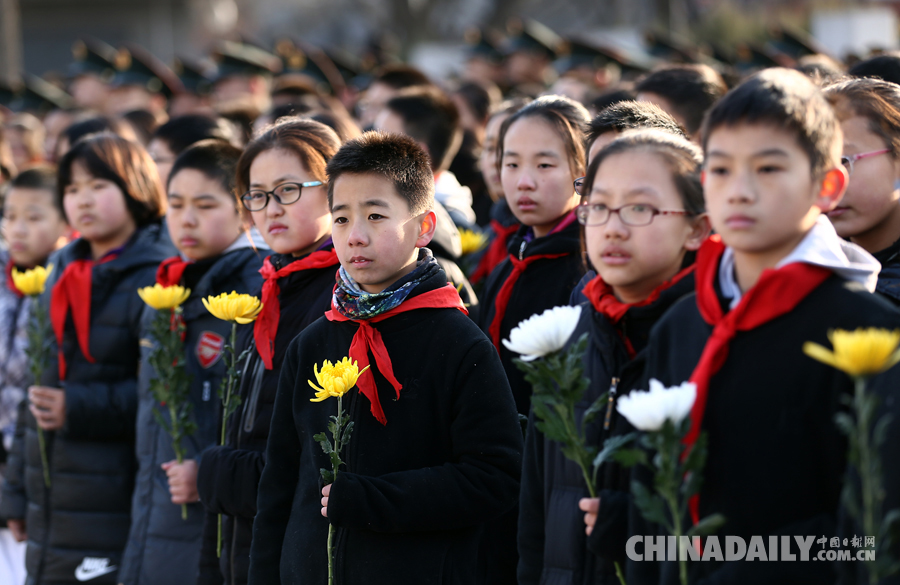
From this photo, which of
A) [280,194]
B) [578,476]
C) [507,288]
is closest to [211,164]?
[280,194]

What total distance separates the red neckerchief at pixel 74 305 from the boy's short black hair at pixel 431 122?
2017 millimetres

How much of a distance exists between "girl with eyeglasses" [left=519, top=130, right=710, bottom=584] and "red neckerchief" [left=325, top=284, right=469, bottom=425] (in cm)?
49

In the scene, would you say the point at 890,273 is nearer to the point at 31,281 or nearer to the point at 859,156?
the point at 859,156

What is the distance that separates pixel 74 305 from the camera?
4.45 meters

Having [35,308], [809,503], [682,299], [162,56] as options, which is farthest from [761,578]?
[162,56]

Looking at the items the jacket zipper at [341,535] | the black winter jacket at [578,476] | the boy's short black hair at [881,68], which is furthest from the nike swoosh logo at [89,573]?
the boy's short black hair at [881,68]

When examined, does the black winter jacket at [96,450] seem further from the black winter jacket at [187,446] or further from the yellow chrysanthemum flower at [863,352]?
the yellow chrysanthemum flower at [863,352]

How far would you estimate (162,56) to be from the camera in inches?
1045

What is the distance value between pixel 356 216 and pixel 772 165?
1.35m

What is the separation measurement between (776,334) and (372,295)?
1236 mm

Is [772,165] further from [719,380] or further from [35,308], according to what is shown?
[35,308]

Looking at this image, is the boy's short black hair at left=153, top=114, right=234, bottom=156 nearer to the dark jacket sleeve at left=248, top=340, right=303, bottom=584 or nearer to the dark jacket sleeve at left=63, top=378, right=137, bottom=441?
the dark jacket sleeve at left=63, top=378, right=137, bottom=441

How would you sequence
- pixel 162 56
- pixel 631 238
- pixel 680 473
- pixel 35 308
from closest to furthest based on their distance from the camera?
pixel 680 473 → pixel 631 238 → pixel 35 308 → pixel 162 56

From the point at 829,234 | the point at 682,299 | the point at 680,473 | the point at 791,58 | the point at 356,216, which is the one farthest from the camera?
the point at 791,58
